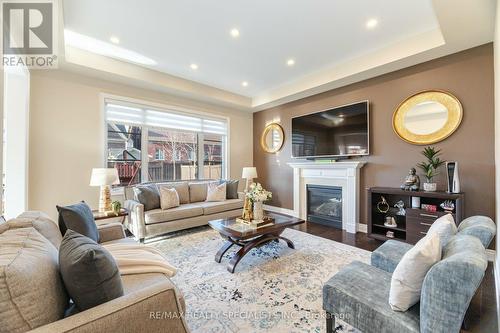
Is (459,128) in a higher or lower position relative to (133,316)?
higher

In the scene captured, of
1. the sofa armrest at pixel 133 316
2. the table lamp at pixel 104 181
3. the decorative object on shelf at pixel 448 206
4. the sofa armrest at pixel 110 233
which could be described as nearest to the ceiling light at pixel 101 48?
the table lamp at pixel 104 181

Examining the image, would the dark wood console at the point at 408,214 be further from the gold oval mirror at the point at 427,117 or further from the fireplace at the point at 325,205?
the gold oval mirror at the point at 427,117

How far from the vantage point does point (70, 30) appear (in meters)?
2.77

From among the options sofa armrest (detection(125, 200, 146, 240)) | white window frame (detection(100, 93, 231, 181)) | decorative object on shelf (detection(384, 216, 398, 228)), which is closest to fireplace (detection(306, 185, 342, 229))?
decorative object on shelf (detection(384, 216, 398, 228))

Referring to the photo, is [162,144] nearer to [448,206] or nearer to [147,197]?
[147,197]

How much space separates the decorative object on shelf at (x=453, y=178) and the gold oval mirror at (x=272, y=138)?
10.2 feet

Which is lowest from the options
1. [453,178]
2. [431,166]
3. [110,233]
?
[110,233]

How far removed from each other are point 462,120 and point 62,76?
5.91 m

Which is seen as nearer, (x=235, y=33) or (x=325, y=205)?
(x=235, y=33)

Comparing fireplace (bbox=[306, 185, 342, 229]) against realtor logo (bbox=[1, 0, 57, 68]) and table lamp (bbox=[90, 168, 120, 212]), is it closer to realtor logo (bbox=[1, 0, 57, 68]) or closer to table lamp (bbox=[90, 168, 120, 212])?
table lamp (bbox=[90, 168, 120, 212])

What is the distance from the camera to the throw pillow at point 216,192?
437cm

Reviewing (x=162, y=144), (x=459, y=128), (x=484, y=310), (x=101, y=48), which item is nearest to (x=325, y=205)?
(x=459, y=128)

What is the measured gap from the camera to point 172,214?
3.49m

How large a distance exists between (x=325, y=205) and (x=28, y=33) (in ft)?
16.6
